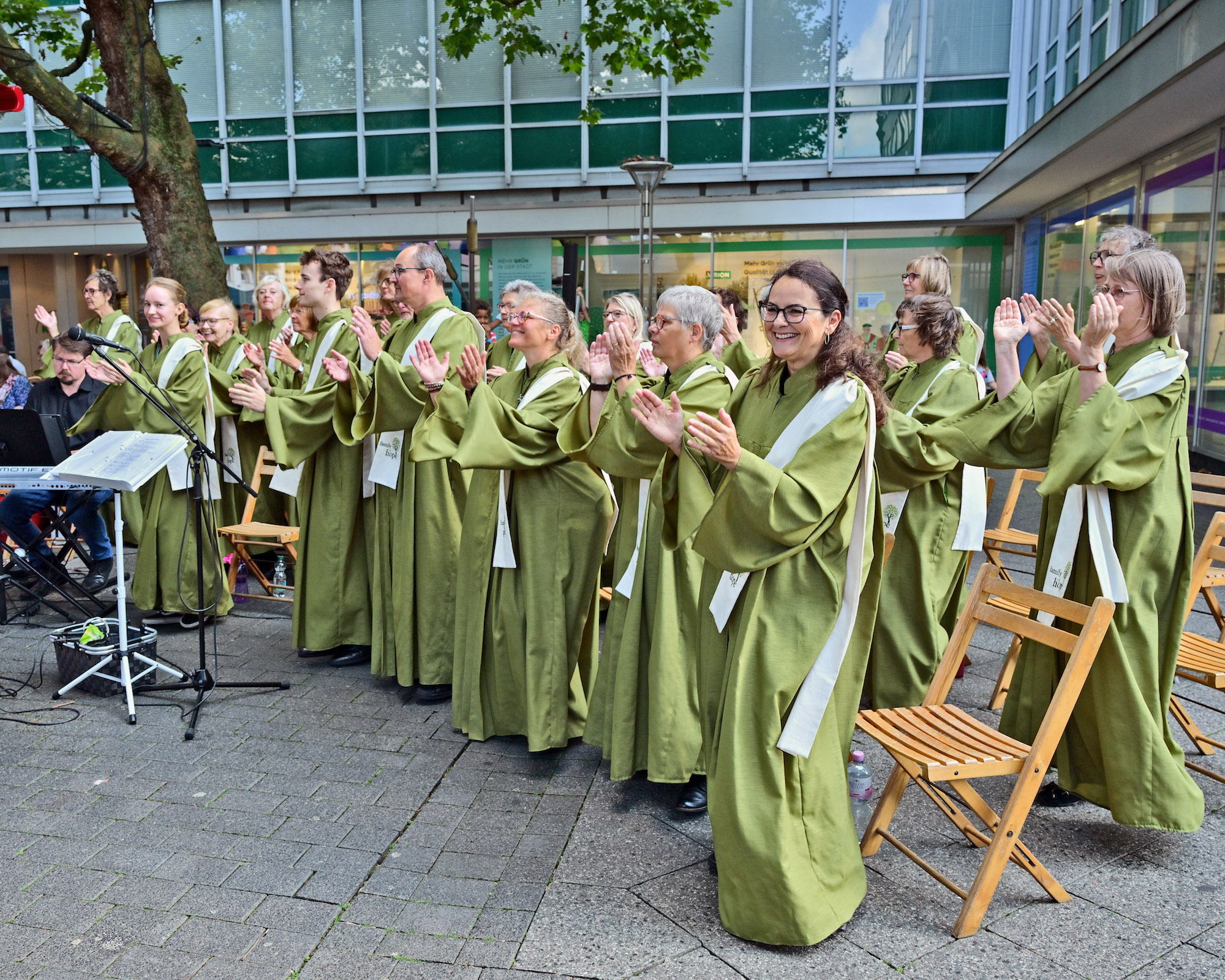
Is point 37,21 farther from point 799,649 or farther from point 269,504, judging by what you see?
point 799,649

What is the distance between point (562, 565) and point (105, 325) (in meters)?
5.15

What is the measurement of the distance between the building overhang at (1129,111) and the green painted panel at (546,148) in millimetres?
6173

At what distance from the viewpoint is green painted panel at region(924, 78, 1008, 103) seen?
14.5 m

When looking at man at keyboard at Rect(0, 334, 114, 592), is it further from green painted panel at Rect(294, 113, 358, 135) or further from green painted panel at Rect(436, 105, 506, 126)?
green painted panel at Rect(294, 113, 358, 135)

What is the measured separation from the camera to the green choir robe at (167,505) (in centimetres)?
606

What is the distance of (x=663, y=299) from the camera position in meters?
3.84

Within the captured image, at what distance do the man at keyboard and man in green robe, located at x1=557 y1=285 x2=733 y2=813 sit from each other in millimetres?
3918

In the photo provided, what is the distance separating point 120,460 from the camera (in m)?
4.65

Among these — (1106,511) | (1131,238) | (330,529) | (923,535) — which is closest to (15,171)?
(330,529)

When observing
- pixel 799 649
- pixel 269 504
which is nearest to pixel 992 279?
pixel 269 504

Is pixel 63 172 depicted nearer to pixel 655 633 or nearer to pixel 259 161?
pixel 259 161

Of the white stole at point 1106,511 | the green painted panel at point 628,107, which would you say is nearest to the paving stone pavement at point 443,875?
the white stole at point 1106,511

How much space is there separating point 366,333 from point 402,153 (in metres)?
12.7

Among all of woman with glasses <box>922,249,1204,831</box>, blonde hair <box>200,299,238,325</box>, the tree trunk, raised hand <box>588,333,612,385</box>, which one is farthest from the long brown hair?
the tree trunk
